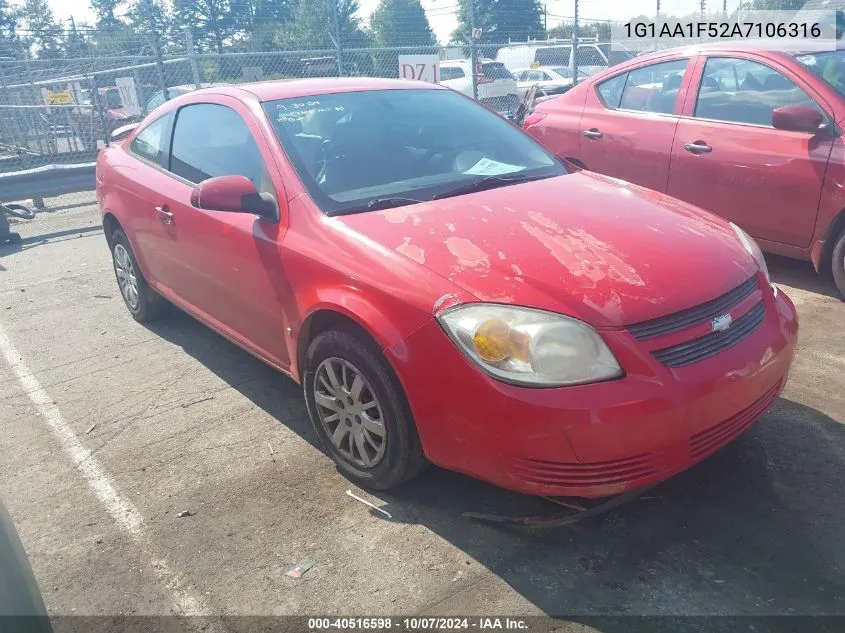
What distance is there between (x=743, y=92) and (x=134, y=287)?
4600mm

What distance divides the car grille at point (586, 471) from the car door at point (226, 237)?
1.34 m

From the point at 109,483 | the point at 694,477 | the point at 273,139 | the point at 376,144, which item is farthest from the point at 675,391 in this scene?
the point at 109,483

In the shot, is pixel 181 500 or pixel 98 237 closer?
pixel 181 500

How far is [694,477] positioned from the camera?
295 centimetres

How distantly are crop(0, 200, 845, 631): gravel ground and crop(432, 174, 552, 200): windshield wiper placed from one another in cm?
124

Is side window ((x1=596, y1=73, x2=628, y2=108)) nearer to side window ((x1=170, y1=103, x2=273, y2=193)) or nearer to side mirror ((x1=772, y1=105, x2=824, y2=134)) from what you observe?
side mirror ((x1=772, y1=105, x2=824, y2=134))

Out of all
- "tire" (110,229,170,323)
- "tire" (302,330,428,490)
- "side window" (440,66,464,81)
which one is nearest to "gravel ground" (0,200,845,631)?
"tire" (302,330,428,490)

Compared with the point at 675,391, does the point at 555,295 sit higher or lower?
higher

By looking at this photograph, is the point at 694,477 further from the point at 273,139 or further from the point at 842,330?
the point at 273,139

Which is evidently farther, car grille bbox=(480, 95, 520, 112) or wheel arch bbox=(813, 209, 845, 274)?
car grille bbox=(480, 95, 520, 112)

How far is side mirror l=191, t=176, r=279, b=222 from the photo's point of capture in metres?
3.13

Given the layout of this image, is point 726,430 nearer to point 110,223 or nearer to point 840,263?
point 840,263

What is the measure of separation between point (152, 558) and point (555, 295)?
1804 mm

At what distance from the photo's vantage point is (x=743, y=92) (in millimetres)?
5223
